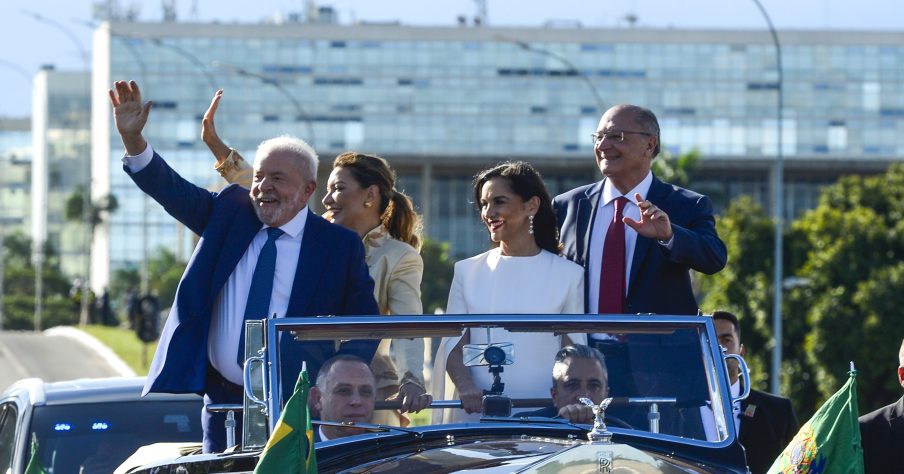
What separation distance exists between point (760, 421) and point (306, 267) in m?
2.60

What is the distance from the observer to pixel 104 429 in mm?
8141

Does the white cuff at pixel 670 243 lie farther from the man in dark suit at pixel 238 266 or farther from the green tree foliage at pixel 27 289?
the green tree foliage at pixel 27 289

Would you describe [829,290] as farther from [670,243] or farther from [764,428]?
[670,243]

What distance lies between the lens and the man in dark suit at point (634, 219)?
6.61m

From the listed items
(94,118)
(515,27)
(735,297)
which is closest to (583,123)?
(515,27)

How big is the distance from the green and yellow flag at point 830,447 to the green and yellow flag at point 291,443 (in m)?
1.28

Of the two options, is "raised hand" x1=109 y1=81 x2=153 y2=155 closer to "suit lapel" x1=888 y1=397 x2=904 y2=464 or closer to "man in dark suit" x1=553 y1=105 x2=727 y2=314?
"man in dark suit" x1=553 y1=105 x2=727 y2=314

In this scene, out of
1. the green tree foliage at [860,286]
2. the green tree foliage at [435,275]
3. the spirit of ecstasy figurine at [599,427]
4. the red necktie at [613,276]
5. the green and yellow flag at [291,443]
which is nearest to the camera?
the green and yellow flag at [291,443]

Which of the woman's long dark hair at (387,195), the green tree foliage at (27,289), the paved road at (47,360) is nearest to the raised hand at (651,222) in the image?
the woman's long dark hair at (387,195)

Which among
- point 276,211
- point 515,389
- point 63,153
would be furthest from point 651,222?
point 63,153

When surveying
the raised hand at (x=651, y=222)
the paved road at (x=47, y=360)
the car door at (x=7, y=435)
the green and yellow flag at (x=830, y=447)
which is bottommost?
the paved road at (x=47, y=360)

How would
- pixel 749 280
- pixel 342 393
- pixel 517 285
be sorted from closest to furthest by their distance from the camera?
pixel 342 393 < pixel 517 285 < pixel 749 280

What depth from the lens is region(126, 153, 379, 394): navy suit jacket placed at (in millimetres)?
6152

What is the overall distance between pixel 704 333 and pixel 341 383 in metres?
1.16
